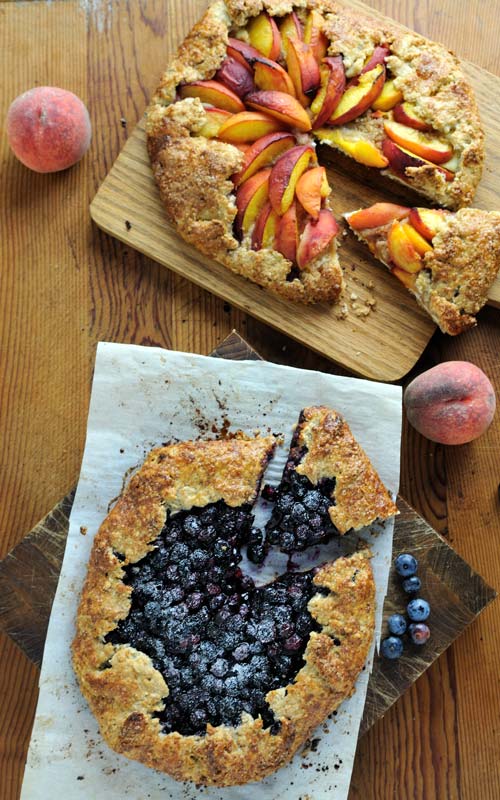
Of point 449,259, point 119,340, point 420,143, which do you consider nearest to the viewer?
point 449,259

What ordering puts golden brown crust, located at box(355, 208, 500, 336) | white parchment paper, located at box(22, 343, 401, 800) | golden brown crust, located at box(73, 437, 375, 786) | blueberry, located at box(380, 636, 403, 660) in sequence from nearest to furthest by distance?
1. golden brown crust, located at box(73, 437, 375, 786)
2. white parchment paper, located at box(22, 343, 401, 800)
3. blueberry, located at box(380, 636, 403, 660)
4. golden brown crust, located at box(355, 208, 500, 336)

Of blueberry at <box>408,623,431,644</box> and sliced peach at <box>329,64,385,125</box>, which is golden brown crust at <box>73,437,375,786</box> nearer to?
blueberry at <box>408,623,431,644</box>

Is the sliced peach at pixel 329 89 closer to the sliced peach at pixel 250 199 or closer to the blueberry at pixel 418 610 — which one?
the sliced peach at pixel 250 199

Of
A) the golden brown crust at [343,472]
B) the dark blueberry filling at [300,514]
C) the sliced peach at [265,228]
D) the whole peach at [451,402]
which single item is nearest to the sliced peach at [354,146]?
the sliced peach at [265,228]

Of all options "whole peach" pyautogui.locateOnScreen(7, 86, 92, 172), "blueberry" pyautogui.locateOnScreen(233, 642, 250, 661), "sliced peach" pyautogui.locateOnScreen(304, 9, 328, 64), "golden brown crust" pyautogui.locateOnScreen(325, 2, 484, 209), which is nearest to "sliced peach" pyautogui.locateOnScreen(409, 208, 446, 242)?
"golden brown crust" pyautogui.locateOnScreen(325, 2, 484, 209)

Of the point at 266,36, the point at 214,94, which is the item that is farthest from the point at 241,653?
the point at 266,36

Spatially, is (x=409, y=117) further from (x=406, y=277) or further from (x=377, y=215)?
(x=406, y=277)

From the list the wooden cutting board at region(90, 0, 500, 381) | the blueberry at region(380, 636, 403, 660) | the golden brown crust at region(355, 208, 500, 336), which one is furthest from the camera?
the wooden cutting board at region(90, 0, 500, 381)
